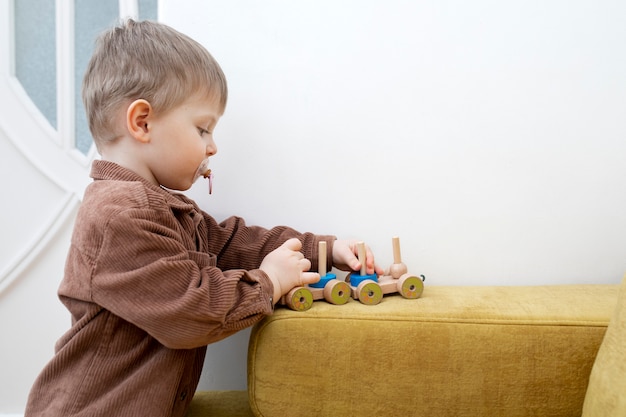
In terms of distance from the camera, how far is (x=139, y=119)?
856 mm

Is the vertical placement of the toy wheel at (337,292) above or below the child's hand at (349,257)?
below

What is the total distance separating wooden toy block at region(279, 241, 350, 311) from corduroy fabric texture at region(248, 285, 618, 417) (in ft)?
0.14

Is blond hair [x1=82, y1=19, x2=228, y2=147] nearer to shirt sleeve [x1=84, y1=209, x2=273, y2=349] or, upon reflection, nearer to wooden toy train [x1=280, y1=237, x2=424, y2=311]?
shirt sleeve [x1=84, y1=209, x2=273, y2=349]

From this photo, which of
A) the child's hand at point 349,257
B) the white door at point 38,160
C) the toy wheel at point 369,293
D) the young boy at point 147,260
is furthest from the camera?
the white door at point 38,160

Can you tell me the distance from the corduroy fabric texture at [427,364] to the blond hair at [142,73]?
41 centimetres

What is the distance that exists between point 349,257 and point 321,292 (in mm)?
121

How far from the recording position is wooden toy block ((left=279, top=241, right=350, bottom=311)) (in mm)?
807

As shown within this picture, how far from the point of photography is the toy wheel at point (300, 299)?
0.80 m

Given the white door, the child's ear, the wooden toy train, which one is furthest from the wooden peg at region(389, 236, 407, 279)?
the white door

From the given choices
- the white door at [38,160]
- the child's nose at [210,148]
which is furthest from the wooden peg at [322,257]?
the white door at [38,160]

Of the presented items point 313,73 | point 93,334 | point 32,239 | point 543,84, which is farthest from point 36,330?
point 543,84

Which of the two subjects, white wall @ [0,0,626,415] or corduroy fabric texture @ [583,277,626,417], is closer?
corduroy fabric texture @ [583,277,626,417]

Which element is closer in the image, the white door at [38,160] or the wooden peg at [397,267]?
the wooden peg at [397,267]

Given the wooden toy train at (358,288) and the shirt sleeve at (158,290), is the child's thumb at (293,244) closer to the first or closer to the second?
the wooden toy train at (358,288)
